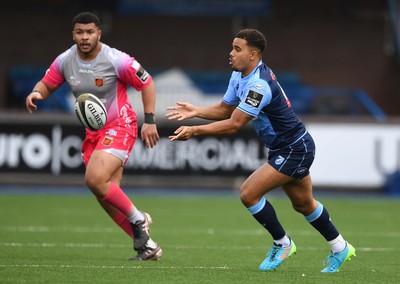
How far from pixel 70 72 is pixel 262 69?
218 cm

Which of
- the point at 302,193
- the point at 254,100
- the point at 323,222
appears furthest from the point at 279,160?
the point at 323,222

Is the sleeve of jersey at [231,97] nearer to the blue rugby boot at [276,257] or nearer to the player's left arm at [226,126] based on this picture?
the player's left arm at [226,126]

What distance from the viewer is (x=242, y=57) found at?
8906 millimetres

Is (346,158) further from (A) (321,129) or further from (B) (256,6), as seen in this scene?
(B) (256,6)

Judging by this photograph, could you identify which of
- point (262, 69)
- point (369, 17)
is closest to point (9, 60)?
point (369, 17)

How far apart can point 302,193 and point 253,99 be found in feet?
3.41

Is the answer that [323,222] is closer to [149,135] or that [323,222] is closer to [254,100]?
[254,100]

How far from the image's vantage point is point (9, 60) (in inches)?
1015

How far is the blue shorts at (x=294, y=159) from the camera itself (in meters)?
8.91

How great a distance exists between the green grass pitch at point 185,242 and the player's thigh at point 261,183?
666 mm

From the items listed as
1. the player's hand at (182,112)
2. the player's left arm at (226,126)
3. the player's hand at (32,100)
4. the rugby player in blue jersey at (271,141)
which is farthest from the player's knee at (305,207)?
the player's hand at (32,100)

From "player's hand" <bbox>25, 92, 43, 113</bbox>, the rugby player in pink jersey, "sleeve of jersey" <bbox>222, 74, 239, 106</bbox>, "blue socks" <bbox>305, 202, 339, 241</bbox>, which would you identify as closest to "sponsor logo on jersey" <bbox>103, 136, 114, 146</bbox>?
the rugby player in pink jersey

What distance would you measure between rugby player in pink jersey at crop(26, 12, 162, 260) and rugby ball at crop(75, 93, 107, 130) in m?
0.21

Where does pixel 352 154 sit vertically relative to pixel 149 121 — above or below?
below
